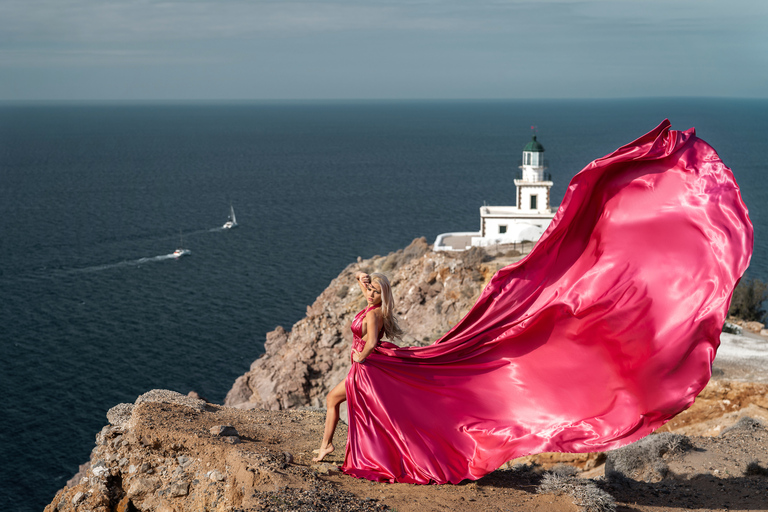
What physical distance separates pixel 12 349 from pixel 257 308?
53.3 ft

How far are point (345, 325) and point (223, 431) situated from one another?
23016mm

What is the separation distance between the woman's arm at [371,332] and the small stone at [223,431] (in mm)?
2418

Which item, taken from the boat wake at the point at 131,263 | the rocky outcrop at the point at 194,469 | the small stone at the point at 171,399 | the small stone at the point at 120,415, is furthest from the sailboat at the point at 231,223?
the rocky outcrop at the point at 194,469

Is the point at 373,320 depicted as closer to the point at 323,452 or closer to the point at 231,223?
the point at 323,452

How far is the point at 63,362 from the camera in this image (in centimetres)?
4362

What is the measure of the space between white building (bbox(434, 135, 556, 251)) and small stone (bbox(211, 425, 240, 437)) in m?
31.0

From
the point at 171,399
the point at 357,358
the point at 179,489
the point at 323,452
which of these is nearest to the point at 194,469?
the point at 179,489

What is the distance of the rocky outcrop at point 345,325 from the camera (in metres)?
30.5

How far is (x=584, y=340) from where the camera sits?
358 inches

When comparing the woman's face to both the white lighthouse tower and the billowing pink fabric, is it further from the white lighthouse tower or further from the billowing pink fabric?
the white lighthouse tower

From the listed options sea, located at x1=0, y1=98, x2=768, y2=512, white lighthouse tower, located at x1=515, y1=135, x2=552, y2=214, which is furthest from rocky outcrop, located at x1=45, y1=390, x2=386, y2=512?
white lighthouse tower, located at x1=515, y1=135, x2=552, y2=214

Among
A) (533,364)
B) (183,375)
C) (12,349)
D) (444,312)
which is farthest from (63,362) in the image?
(533,364)

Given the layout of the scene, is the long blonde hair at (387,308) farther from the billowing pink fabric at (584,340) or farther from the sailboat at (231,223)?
the sailboat at (231,223)

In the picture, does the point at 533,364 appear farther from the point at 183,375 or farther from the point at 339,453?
the point at 183,375
